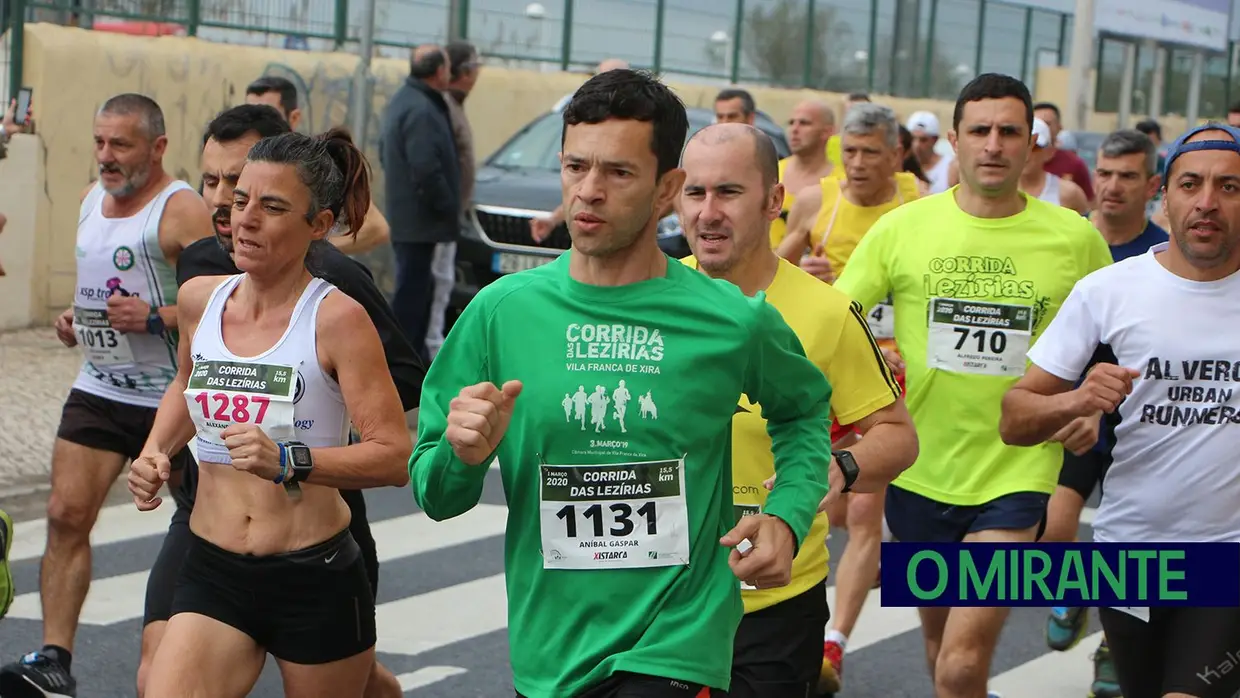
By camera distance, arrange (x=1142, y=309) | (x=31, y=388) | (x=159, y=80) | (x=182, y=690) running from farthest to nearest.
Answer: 1. (x=159, y=80)
2. (x=31, y=388)
3. (x=1142, y=309)
4. (x=182, y=690)

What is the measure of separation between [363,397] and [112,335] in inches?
93.8

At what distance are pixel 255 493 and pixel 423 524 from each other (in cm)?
523

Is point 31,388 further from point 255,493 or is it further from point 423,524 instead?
point 255,493

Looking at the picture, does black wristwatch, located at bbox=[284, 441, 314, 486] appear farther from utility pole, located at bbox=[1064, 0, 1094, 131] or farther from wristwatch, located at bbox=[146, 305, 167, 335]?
utility pole, located at bbox=[1064, 0, 1094, 131]

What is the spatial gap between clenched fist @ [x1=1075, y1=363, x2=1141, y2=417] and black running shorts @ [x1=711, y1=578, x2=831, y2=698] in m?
0.84

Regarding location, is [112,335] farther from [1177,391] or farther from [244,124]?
[1177,391]

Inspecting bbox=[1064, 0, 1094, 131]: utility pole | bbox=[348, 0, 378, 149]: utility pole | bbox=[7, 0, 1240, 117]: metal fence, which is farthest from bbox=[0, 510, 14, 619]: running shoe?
bbox=[1064, 0, 1094, 131]: utility pole

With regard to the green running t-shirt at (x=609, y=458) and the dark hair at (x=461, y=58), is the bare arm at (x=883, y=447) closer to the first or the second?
the green running t-shirt at (x=609, y=458)

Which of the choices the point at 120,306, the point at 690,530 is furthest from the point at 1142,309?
the point at 120,306

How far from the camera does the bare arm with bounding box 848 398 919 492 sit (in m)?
4.64

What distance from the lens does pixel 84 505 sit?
258 inches

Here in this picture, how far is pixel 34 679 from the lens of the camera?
6258 mm

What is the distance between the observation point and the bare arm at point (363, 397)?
4.60m

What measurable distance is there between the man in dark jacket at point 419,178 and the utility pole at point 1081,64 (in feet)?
58.1
